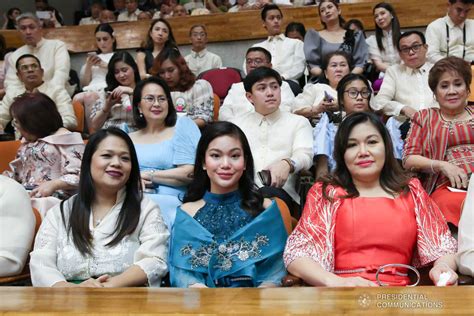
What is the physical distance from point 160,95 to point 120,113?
2.60 feet

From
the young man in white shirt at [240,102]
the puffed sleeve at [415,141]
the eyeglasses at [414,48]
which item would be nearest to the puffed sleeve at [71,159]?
the young man in white shirt at [240,102]

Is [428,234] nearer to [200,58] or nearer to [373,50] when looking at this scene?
[373,50]

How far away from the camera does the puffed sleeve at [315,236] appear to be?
7.37ft

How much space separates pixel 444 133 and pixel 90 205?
4.91 feet

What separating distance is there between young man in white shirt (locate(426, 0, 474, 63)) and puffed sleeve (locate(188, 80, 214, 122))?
1.85 meters

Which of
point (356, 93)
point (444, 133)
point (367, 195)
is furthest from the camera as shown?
point (356, 93)

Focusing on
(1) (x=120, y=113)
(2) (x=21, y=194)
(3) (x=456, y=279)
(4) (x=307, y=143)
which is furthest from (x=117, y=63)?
(3) (x=456, y=279)

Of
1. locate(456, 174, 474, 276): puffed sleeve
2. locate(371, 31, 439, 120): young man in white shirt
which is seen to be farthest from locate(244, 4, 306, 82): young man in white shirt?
locate(456, 174, 474, 276): puffed sleeve

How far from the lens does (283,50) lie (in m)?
5.41

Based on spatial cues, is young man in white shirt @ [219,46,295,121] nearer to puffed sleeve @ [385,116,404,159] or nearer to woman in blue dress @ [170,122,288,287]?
puffed sleeve @ [385,116,404,159]

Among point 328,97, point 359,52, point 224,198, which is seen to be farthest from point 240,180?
point 359,52

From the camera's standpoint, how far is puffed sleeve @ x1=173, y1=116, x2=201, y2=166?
129 inches

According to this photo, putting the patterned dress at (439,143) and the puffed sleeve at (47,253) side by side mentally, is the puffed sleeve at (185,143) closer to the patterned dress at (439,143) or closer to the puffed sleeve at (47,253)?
the puffed sleeve at (47,253)

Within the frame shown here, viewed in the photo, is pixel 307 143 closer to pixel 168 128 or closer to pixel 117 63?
pixel 168 128
